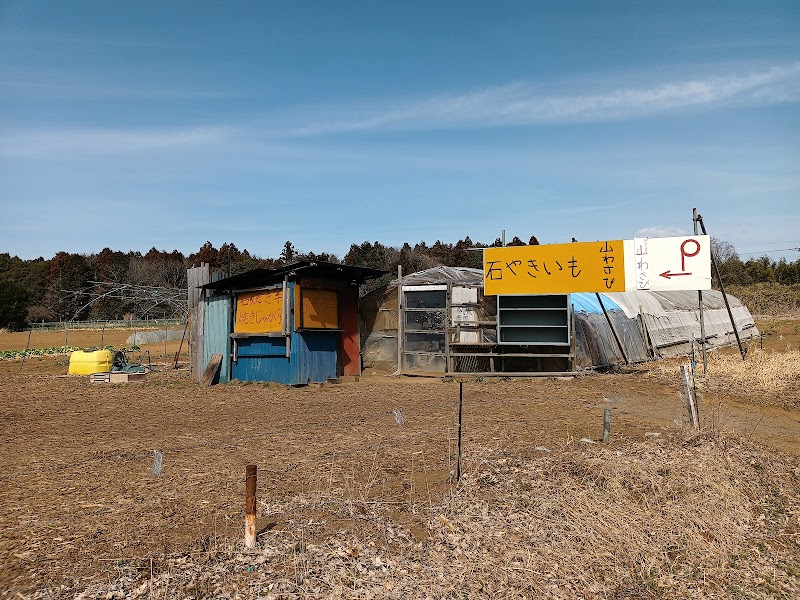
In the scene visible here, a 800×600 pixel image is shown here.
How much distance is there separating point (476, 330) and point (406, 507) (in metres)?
13.4

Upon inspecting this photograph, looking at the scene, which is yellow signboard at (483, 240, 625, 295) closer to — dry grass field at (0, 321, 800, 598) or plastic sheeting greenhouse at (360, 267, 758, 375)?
plastic sheeting greenhouse at (360, 267, 758, 375)

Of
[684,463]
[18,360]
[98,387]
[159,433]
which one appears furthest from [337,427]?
[18,360]

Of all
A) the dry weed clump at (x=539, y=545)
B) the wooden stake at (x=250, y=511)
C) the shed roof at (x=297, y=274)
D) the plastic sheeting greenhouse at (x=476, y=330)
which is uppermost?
the shed roof at (x=297, y=274)

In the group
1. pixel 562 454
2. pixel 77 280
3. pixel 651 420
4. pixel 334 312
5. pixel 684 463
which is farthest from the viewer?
pixel 77 280

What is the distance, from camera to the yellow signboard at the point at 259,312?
17.6 m

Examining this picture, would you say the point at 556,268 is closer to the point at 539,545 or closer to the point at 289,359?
the point at 289,359

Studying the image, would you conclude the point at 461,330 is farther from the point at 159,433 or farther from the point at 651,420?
the point at 159,433

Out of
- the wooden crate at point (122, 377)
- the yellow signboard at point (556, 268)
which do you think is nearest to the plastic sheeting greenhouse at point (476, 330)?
the yellow signboard at point (556, 268)

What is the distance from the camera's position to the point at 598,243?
57.1 feet

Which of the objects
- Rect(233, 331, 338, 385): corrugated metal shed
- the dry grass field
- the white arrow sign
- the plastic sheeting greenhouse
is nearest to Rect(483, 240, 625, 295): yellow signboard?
the white arrow sign

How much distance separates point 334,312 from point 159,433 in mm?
8869

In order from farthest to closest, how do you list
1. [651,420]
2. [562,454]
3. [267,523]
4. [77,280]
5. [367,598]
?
[77,280], [651,420], [562,454], [267,523], [367,598]

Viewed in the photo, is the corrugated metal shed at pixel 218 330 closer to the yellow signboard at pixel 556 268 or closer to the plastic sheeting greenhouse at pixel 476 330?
the plastic sheeting greenhouse at pixel 476 330

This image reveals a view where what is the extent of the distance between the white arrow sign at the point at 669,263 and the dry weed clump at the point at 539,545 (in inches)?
382
